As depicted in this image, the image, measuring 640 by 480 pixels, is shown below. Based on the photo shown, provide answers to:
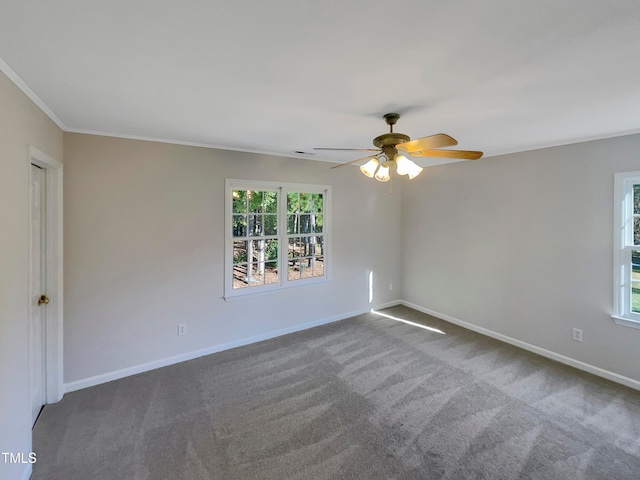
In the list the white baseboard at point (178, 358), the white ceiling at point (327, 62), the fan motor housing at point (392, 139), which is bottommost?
the white baseboard at point (178, 358)

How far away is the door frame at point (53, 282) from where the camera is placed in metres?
2.53

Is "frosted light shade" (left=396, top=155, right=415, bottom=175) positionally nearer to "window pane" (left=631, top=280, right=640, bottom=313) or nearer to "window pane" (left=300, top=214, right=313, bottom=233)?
"window pane" (left=300, top=214, right=313, bottom=233)

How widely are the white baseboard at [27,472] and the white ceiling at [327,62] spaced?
2.42 meters

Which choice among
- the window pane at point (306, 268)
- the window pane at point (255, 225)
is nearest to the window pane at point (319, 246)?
the window pane at point (306, 268)

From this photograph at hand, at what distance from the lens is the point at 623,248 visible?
289 cm

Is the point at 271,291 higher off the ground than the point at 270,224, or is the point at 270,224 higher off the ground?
the point at 270,224

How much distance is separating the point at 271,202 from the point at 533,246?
11.0 feet

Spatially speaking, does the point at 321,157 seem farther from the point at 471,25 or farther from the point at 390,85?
the point at 471,25

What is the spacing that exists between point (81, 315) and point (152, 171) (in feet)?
5.19

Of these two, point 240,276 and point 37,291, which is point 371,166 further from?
point 37,291

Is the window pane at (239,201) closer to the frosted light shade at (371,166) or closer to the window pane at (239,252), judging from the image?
the window pane at (239,252)

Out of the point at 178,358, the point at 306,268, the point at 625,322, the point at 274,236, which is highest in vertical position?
the point at 274,236

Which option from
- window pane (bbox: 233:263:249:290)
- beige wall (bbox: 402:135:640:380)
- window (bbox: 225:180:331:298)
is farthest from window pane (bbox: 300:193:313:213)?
beige wall (bbox: 402:135:640:380)

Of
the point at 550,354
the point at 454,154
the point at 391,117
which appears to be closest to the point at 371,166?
the point at 391,117
